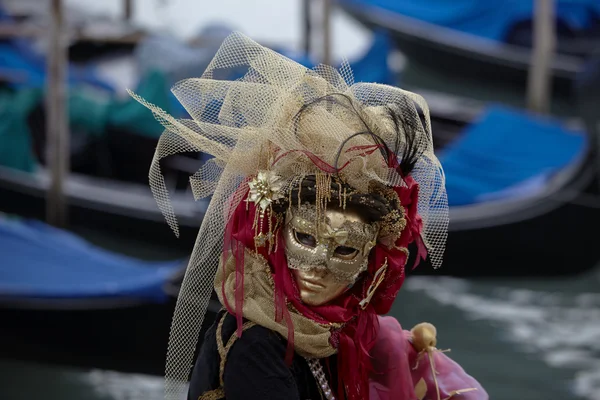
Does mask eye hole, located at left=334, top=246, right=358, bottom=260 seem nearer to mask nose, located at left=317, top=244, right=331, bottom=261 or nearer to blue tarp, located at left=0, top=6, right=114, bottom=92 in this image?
mask nose, located at left=317, top=244, right=331, bottom=261

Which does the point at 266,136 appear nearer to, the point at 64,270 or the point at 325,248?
the point at 325,248

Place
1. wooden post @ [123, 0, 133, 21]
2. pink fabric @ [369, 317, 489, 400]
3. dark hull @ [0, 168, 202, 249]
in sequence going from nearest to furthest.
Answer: pink fabric @ [369, 317, 489, 400], dark hull @ [0, 168, 202, 249], wooden post @ [123, 0, 133, 21]

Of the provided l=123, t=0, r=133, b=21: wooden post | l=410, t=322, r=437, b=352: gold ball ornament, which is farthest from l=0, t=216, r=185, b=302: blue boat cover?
l=123, t=0, r=133, b=21: wooden post

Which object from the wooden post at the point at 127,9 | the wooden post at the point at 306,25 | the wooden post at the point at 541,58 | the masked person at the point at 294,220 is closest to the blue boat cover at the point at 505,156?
the wooden post at the point at 541,58

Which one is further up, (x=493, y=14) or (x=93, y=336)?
(x=493, y=14)

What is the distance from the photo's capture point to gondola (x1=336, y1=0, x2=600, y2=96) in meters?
9.91

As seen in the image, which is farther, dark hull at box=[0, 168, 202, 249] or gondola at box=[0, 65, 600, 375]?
dark hull at box=[0, 168, 202, 249]

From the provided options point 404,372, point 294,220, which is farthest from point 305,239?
point 404,372

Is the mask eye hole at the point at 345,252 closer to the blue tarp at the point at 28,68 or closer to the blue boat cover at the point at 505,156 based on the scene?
the blue boat cover at the point at 505,156

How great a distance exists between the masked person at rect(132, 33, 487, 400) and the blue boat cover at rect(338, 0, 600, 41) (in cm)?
846

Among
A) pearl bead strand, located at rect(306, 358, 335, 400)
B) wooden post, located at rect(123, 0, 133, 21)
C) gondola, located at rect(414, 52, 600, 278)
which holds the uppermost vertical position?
wooden post, located at rect(123, 0, 133, 21)

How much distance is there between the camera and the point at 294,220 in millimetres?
1658

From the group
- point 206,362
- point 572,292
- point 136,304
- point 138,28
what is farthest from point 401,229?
point 138,28

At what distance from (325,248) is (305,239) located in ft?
0.12
